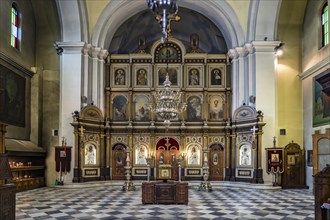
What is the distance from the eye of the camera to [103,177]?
21.5 metres

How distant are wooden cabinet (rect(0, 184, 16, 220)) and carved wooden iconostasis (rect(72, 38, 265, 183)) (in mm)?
13277

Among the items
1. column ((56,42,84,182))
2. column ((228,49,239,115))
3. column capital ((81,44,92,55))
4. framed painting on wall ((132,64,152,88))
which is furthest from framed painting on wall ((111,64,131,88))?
column ((228,49,239,115))

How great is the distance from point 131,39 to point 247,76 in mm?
8537

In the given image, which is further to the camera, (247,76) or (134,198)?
(247,76)

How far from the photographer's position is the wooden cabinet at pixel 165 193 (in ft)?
42.3

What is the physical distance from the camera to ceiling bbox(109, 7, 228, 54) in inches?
953

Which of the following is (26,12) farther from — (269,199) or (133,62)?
(269,199)

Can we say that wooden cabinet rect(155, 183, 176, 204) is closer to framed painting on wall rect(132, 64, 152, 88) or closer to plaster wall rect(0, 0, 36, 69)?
plaster wall rect(0, 0, 36, 69)

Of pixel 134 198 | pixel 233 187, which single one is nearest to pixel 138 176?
pixel 233 187

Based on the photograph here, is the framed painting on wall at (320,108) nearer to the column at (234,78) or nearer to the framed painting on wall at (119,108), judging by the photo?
the column at (234,78)

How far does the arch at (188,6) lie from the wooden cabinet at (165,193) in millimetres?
11096

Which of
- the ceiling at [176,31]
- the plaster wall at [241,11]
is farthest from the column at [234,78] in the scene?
the ceiling at [176,31]

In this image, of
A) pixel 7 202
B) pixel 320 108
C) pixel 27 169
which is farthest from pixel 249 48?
pixel 7 202

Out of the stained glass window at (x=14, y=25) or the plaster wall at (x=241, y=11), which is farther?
the plaster wall at (x=241, y=11)
